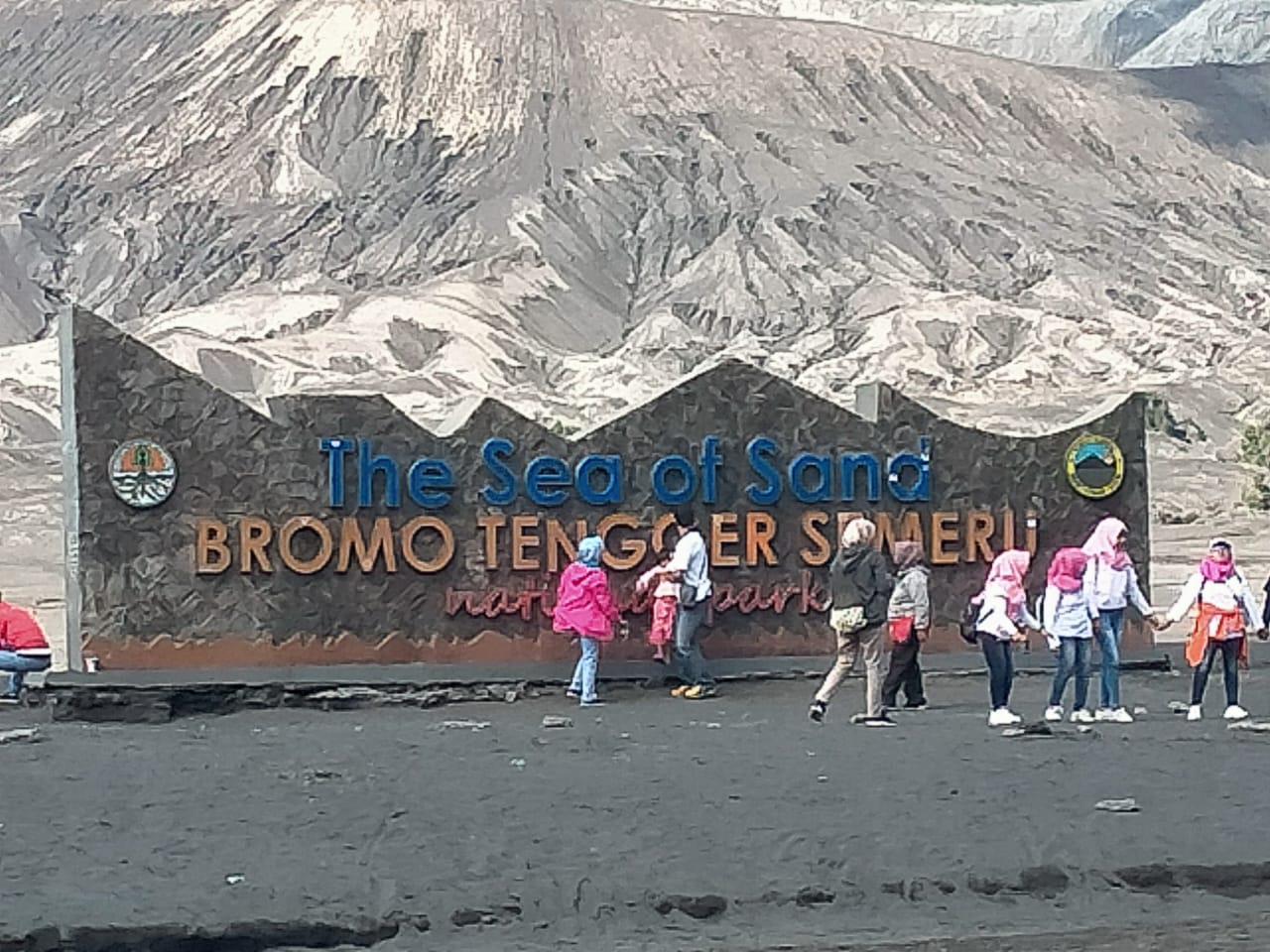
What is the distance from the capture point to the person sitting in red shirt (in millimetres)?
17703

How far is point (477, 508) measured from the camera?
59.8ft

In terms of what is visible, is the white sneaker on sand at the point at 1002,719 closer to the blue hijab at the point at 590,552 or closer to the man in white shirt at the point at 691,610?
the man in white shirt at the point at 691,610

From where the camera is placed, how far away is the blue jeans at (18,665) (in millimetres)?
17672

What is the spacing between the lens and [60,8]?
4599 inches

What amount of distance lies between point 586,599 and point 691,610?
923 mm

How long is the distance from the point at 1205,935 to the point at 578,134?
308ft

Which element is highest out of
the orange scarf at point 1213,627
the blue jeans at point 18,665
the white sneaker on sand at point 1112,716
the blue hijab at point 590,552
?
the blue hijab at point 590,552

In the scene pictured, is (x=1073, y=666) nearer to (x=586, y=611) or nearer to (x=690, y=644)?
(x=690, y=644)

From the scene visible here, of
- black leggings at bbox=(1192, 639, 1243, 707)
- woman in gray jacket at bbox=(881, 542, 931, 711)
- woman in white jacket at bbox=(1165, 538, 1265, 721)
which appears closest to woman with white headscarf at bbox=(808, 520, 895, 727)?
woman in gray jacket at bbox=(881, 542, 931, 711)

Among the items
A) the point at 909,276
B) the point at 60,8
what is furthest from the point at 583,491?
the point at 60,8

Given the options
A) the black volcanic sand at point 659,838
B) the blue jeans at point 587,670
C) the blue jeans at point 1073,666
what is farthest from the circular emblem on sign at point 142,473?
the blue jeans at point 1073,666

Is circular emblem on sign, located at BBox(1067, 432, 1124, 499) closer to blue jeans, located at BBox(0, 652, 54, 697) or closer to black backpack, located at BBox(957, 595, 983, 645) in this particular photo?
black backpack, located at BBox(957, 595, 983, 645)

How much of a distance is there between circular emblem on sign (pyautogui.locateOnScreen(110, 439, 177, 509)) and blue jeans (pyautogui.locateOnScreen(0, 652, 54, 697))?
1596 mm

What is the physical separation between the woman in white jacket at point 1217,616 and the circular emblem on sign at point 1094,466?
451 cm
